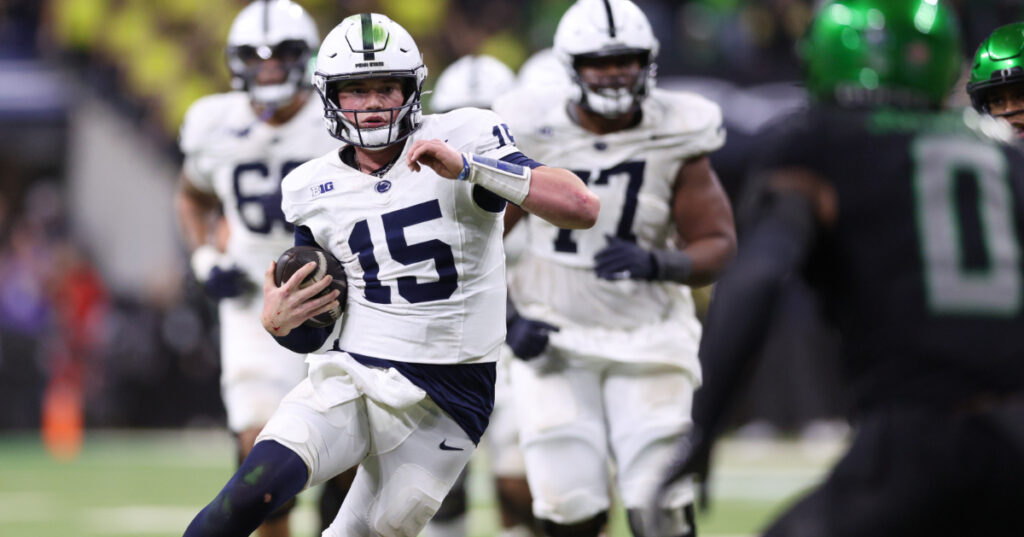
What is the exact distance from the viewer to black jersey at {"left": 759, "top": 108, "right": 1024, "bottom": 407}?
2.69m

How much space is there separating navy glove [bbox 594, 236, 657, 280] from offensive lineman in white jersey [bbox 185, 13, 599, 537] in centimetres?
58

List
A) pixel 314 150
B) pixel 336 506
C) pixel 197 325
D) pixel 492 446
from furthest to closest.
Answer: pixel 197 325 → pixel 492 446 → pixel 314 150 → pixel 336 506

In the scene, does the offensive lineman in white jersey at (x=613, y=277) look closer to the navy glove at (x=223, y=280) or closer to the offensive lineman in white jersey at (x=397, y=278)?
the offensive lineman in white jersey at (x=397, y=278)

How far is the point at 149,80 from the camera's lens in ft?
51.5

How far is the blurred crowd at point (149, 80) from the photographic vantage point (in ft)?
43.9

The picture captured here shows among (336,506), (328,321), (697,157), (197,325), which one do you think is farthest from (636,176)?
(197,325)

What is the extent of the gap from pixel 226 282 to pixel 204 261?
0.95 feet

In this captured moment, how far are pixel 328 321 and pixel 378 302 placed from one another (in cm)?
15

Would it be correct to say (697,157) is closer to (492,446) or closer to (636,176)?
(636,176)

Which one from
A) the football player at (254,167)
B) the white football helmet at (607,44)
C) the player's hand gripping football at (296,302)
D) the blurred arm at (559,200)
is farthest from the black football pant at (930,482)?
the football player at (254,167)

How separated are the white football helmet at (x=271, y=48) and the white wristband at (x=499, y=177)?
2.20m

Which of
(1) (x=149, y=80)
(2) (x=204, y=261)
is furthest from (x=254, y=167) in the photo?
(1) (x=149, y=80)

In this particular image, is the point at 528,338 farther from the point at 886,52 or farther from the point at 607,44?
the point at 886,52

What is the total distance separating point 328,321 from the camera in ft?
13.3
